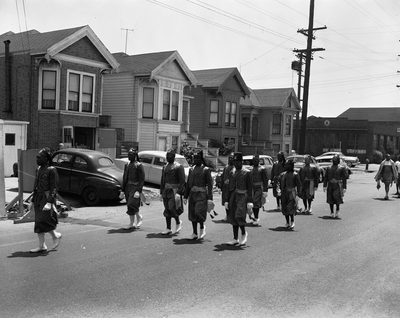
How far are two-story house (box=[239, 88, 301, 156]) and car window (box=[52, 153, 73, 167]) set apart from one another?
1242 inches

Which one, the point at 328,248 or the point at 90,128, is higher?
the point at 90,128

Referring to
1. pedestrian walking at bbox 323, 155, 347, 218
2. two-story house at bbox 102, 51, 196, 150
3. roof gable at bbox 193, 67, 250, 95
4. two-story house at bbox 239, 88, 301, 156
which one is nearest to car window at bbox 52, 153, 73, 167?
pedestrian walking at bbox 323, 155, 347, 218

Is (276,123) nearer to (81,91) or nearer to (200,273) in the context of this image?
(81,91)

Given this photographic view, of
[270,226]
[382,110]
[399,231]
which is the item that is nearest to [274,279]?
[270,226]

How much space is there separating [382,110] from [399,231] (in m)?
87.9

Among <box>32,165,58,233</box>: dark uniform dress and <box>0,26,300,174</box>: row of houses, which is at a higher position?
<box>0,26,300,174</box>: row of houses

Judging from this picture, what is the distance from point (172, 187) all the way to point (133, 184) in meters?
1.05

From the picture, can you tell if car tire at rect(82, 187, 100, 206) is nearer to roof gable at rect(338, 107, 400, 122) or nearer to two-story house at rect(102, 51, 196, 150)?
two-story house at rect(102, 51, 196, 150)

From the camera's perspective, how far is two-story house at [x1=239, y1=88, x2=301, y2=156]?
47.3 meters

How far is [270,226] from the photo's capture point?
12070 mm

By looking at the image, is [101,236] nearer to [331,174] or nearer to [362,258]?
[362,258]

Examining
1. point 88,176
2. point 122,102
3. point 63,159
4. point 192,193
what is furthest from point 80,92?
point 192,193

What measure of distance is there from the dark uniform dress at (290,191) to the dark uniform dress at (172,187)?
2842mm

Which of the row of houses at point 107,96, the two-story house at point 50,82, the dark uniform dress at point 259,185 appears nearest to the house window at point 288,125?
the row of houses at point 107,96
